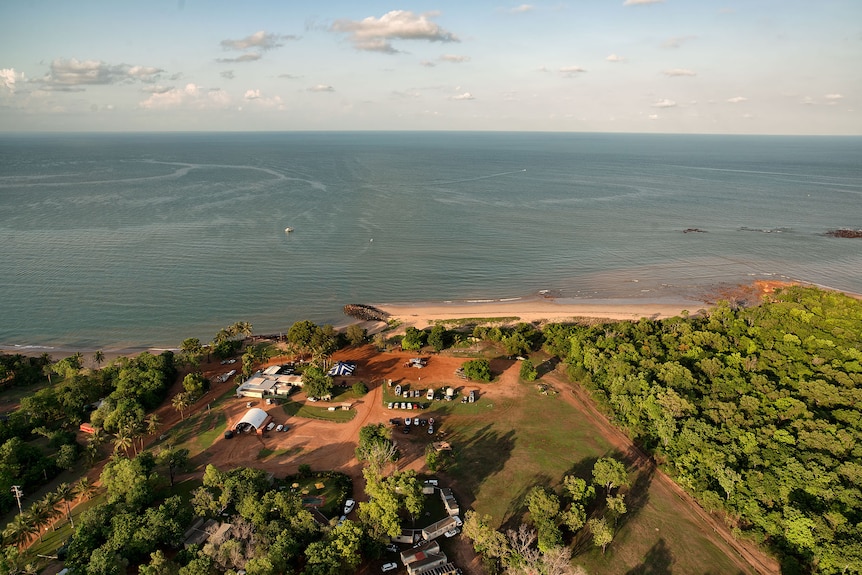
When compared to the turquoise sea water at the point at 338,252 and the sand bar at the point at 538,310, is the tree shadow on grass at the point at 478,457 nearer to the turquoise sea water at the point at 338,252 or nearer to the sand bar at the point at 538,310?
the sand bar at the point at 538,310

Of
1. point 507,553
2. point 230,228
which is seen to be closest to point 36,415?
point 507,553

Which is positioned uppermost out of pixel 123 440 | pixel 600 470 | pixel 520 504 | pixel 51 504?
pixel 600 470

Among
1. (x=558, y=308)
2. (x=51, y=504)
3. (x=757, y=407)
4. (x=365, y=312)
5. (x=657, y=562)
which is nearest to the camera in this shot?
(x=657, y=562)

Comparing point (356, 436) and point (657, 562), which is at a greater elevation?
point (356, 436)

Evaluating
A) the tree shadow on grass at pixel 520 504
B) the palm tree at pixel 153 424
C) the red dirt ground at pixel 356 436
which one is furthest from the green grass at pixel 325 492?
the palm tree at pixel 153 424

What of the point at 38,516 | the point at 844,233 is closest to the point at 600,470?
the point at 38,516

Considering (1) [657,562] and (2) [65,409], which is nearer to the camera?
(1) [657,562]

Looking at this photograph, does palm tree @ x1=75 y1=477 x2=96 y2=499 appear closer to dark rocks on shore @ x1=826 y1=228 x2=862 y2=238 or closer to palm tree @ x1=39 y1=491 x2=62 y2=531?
palm tree @ x1=39 y1=491 x2=62 y2=531

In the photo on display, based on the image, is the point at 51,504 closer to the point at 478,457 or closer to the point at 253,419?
the point at 253,419
